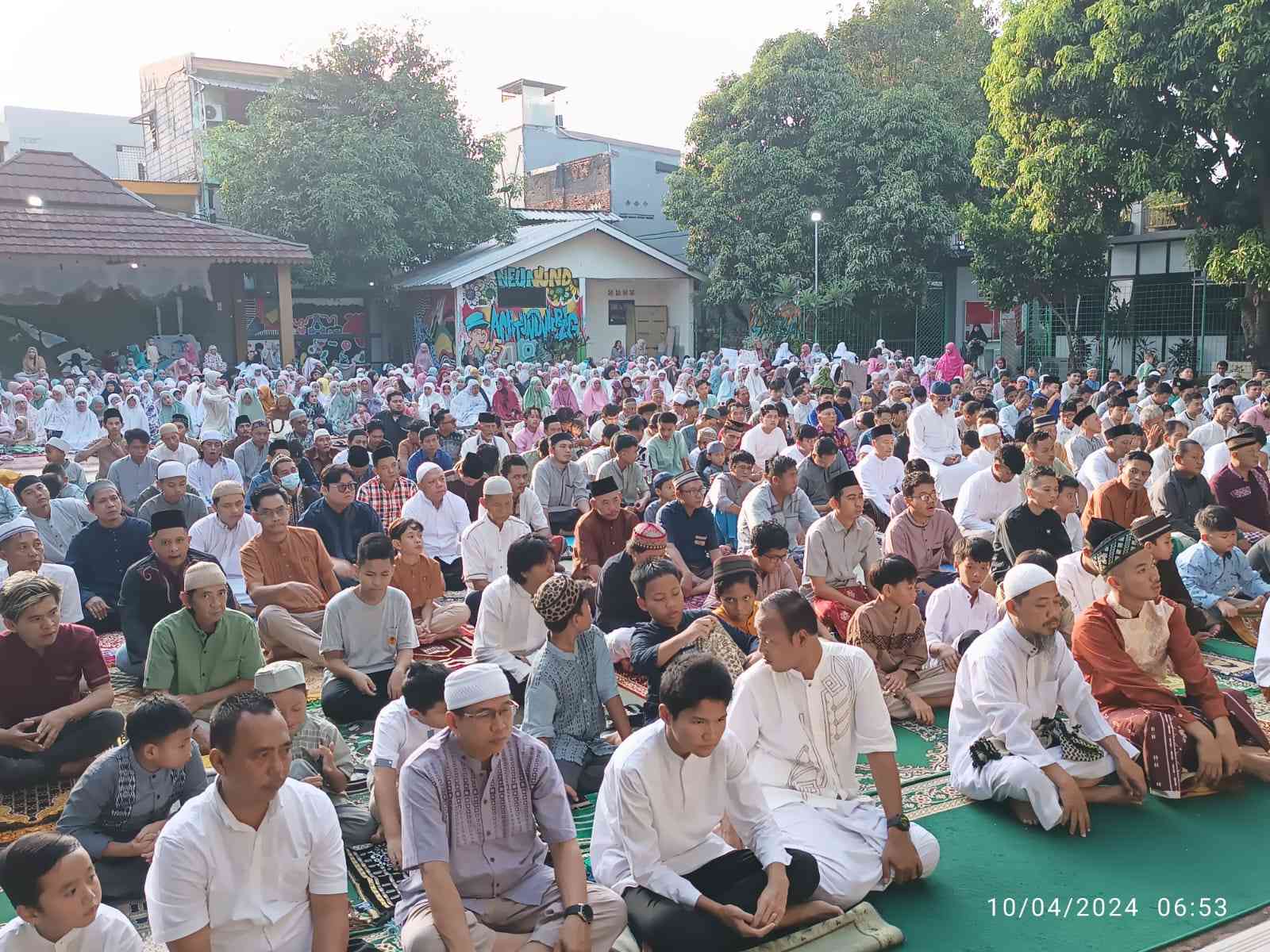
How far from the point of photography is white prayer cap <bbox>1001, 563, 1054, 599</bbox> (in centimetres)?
413

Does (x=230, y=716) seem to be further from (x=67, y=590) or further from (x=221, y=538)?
(x=221, y=538)

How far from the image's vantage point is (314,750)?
14.4ft

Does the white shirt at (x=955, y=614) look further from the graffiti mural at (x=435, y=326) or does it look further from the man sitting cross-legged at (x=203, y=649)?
the graffiti mural at (x=435, y=326)

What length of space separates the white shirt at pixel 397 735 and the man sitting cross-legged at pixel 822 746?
1103 millimetres

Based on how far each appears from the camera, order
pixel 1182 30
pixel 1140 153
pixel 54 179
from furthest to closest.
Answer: pixel 54 179, pixel 1140 153, pixel 1182 30

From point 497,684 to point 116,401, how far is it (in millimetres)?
15245

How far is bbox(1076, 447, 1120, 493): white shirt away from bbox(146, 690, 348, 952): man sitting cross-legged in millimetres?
6551

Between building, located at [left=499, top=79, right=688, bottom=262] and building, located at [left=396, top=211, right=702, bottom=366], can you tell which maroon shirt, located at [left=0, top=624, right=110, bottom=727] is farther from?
building, located at [left=499, top=79, right=688, bottom=262]

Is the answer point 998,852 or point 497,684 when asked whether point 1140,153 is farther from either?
point 497,684

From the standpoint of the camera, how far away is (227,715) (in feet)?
9.43

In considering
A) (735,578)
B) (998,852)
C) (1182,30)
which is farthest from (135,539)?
(1182,30)

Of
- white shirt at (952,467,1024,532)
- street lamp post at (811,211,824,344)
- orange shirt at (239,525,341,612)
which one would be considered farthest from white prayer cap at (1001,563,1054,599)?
street lamp post at (811,211,824,344)

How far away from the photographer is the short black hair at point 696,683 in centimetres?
312

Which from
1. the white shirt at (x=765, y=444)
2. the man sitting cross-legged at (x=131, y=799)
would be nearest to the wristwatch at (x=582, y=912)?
the man sitting cross-legged at (x=131, y=799)
